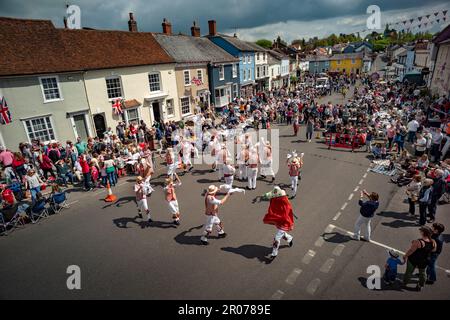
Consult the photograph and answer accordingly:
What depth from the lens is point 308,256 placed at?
23.0 ft

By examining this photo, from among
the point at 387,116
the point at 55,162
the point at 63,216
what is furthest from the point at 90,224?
the point at 387,116

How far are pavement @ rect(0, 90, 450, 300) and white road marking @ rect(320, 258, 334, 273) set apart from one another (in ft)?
0.08

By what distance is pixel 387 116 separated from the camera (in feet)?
69.7

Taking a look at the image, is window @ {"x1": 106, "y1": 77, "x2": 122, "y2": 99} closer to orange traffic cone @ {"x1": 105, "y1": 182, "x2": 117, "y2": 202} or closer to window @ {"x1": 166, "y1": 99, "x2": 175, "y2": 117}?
window @ {"x1": 166, "y1": 99, "x2": 175, "y2": 117}

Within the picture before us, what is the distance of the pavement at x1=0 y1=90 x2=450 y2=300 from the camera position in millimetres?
6059

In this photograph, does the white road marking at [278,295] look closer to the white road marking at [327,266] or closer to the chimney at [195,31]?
the white road marking at [327,266]

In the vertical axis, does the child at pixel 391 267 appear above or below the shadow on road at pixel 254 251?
above

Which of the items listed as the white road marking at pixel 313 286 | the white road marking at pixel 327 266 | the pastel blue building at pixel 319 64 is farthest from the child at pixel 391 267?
the pastel blue building at pixel 319 64

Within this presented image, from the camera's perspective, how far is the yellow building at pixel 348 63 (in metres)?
77.8

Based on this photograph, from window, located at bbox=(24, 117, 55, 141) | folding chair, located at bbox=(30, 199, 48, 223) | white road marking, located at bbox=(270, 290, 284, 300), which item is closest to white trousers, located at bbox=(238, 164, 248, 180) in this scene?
white road marking, located at bbox=(270, 290, 284, 300)

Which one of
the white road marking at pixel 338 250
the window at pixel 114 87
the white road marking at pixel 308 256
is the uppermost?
the window at pixel 114 87

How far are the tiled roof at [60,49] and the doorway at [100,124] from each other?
3.37m

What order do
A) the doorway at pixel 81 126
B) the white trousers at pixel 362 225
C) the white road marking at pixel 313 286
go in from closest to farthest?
the white road marking at pixel 313 286 < the white trousers at pixel 362 225 < the doorway at pixel 81 126

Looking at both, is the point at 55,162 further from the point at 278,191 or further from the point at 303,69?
the point at 303,69
